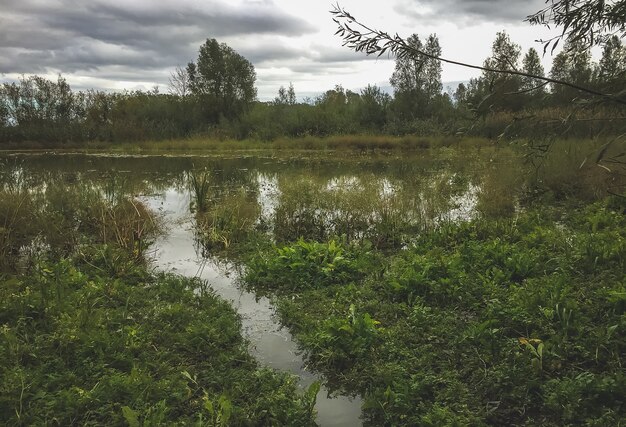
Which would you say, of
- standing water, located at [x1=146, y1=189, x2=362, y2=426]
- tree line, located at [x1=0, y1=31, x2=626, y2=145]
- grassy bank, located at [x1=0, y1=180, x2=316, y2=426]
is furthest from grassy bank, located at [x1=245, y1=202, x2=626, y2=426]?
tree line, located at [x1=0, y1=31, x2=626, y2=145]

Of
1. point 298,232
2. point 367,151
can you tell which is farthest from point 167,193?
point 367,151

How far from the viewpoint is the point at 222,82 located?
132 feet

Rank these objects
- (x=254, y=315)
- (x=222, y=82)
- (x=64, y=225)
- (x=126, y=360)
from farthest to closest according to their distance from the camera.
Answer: (x=222, y=82) → (x=64, y=225) → (x=254, y=315) → (x=126, y=360)

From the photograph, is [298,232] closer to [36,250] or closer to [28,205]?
[36,250]

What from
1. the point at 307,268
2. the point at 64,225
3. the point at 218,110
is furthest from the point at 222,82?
the point at 307,268

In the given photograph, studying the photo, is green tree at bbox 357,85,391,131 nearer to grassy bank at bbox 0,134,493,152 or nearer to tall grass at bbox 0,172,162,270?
grassy bank at bbox 0,134,493,152

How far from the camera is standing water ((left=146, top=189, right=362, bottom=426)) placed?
356cm

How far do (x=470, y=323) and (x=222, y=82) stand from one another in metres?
39.5

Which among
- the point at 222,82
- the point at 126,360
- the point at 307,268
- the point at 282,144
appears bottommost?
the point at 126,360

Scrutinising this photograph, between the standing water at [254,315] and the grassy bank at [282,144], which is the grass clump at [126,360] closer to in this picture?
the standing water at [254,315]

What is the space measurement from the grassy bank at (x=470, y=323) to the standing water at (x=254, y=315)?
6.5 inches

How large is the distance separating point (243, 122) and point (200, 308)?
114 ft

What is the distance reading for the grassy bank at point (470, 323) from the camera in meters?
3.24

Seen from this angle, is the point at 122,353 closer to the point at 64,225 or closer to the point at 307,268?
the point at 307,268
